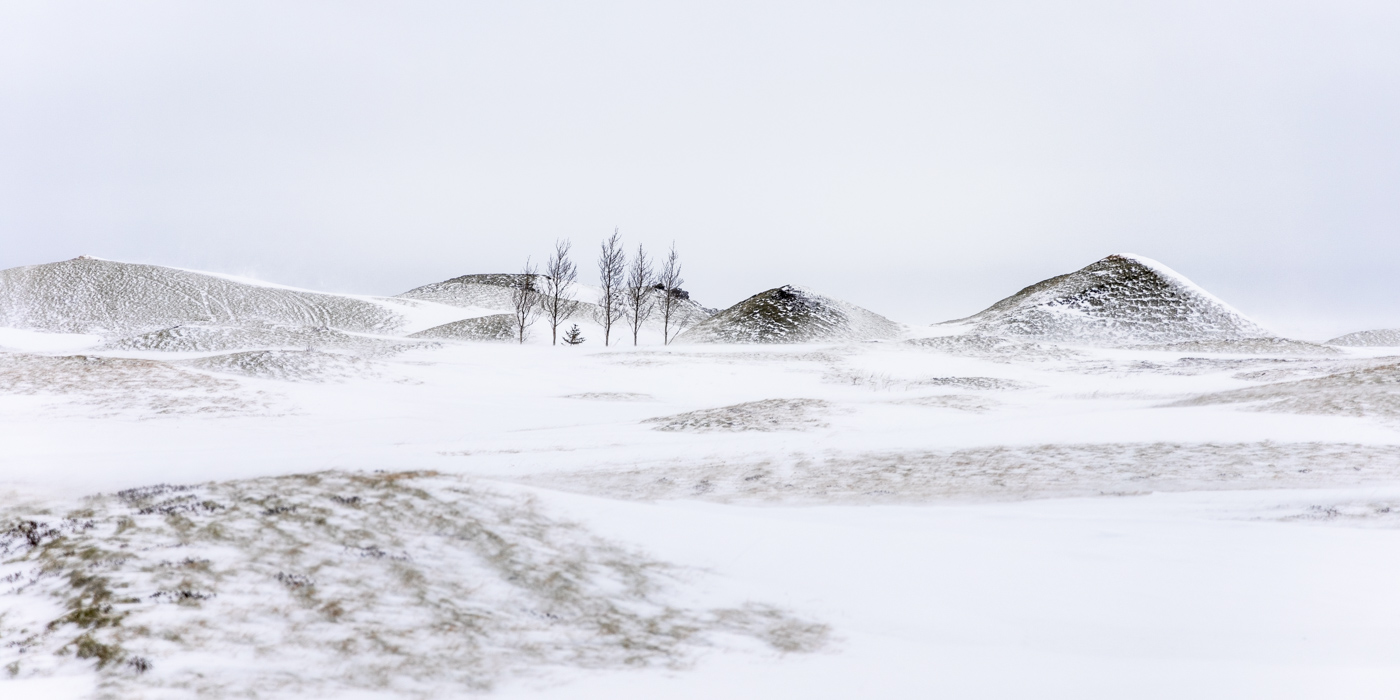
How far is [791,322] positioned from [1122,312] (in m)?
28.3

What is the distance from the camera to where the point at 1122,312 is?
193ft

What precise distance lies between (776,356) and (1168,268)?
55.9 meters

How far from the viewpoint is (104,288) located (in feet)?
213

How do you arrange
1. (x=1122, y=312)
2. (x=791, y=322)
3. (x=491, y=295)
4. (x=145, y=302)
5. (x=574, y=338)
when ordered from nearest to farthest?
(x=574, y=338) < (x=791, y=322) < (x=1122, y=312) < (x=145, y=302) < (x=491, y=295)

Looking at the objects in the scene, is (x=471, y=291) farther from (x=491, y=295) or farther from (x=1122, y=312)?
(x=1122, y=312)

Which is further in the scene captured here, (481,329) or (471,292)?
(471,292)

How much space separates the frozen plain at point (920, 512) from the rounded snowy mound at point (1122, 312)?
1729 inches

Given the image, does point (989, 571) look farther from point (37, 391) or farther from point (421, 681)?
point (37, 391)

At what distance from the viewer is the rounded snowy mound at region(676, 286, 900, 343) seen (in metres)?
56.2

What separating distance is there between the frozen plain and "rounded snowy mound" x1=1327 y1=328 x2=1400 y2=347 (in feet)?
196

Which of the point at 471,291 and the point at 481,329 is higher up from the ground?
the point at 471,291

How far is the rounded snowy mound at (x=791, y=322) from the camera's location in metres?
56.2

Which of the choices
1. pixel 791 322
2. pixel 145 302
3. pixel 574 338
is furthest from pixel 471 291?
pixel 791 322

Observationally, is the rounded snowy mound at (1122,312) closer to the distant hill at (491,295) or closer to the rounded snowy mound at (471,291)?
the distant hill at (491,295)
